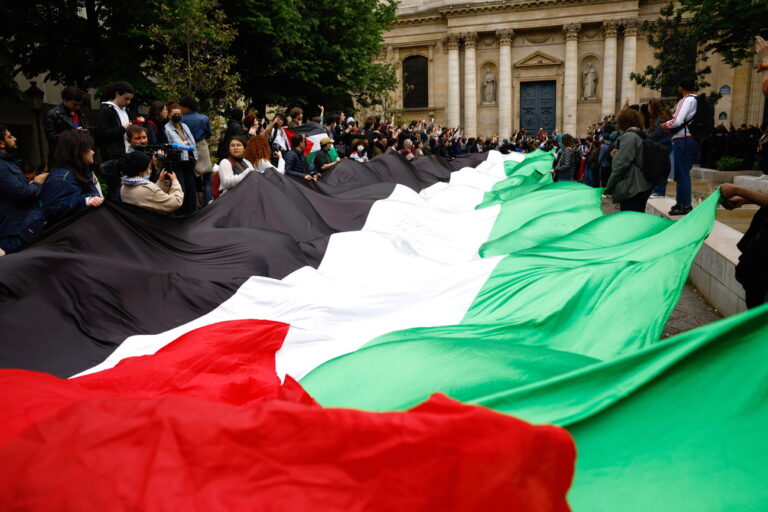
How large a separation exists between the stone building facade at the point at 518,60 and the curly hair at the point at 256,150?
31.5m

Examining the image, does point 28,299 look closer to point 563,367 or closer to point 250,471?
point 250,471

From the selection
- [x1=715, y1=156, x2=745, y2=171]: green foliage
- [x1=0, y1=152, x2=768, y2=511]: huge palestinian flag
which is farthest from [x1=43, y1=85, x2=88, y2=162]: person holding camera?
[x1=715, y1=156, x2=745, y2=171]: green foliage

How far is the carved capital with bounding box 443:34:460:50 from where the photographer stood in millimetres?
43062

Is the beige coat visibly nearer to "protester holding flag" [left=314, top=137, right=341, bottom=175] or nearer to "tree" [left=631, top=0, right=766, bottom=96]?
"protester holding flag" [left=314, top=137, right=341, bottom=175]

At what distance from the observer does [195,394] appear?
3.30 m

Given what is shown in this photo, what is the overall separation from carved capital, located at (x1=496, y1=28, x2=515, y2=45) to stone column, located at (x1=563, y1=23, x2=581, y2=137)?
338 cm

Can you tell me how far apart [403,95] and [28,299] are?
4288cm

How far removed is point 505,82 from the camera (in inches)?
1695

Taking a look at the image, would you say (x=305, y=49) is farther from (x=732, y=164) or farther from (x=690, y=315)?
(x=690, y=315)

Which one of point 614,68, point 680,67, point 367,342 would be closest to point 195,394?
point 367,342

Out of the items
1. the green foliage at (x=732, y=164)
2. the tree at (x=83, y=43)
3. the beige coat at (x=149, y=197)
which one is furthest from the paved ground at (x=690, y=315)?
the tree at (x=83, y=43)

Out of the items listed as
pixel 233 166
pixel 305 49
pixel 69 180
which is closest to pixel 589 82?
pixel 305 49

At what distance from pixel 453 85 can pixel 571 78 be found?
7583 mm

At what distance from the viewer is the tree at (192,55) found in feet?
50.2
